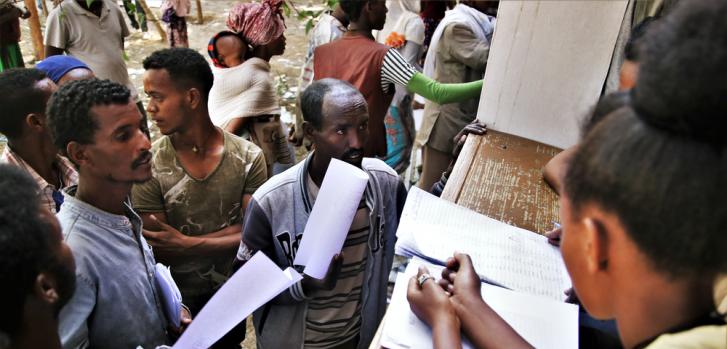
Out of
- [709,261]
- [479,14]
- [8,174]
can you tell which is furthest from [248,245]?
[479,14]

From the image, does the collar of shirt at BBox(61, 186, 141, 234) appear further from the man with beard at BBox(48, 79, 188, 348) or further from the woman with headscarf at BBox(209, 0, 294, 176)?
the woman with headscarf at BBox(209, 0, 294, 176)

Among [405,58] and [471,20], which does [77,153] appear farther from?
[405,58]

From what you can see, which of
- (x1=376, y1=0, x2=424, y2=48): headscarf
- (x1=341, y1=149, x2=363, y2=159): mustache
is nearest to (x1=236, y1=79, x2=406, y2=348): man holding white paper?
(x1=341, y1=149, x2=363, y2=159): mustache

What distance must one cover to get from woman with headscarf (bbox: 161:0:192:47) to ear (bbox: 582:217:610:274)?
497 centimetres

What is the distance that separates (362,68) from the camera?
2.56 m

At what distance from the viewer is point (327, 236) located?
135 cm

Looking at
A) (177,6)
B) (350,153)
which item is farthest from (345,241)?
(177,6)

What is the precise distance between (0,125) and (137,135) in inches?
27.4

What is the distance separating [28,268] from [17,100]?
1.24 m

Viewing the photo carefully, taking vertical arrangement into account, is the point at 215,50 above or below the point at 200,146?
above

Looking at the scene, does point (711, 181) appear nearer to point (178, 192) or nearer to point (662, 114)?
point (662, 114)

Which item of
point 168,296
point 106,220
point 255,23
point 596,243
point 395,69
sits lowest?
point 168,296

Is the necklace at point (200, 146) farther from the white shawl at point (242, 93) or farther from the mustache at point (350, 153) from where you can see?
the mustache at point (350, 153)

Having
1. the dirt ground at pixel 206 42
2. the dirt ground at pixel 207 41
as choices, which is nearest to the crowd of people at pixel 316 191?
the dirt ground at pixel 206 42
